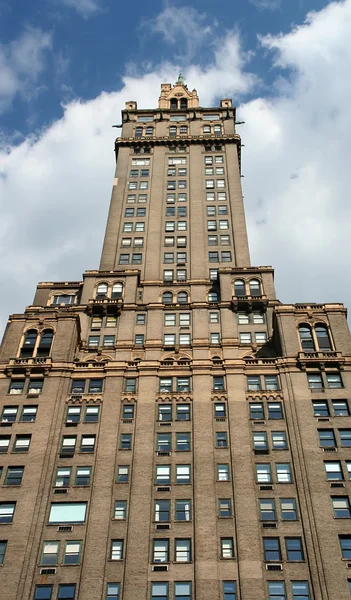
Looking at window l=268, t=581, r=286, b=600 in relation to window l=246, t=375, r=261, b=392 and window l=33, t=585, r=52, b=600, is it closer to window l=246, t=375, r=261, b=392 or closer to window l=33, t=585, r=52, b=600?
window l=33, t=585, r=52, b=600

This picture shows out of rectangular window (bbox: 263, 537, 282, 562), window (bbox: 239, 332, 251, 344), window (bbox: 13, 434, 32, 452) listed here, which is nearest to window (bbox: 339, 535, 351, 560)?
rectangular window (bbox: 263, 537, 282, 562)

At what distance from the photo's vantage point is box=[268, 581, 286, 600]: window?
45.1 metres

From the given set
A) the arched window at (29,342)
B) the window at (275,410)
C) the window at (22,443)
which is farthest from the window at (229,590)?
the arched window at (29,342)

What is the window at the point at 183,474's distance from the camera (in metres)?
53.2

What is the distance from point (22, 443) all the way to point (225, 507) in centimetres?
1707

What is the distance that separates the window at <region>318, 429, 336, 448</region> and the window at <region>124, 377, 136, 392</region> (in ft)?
55.2

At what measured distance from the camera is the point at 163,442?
56.4 meters

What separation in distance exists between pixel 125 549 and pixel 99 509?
12.3ft

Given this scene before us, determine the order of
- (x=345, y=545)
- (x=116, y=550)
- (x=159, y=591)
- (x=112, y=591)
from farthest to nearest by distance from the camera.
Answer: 1. (x=116, y=550)
2. (x=345, y=545)
3. (x=159, y=591)
4. (x=112, y=591)

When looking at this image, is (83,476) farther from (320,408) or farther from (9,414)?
(320,408)

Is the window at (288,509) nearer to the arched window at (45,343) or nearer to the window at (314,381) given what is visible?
the window at (314,381)

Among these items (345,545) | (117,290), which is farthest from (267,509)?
(117,290)

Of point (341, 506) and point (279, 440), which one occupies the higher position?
point (279, 440)

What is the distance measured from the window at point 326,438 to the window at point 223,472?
786cm
